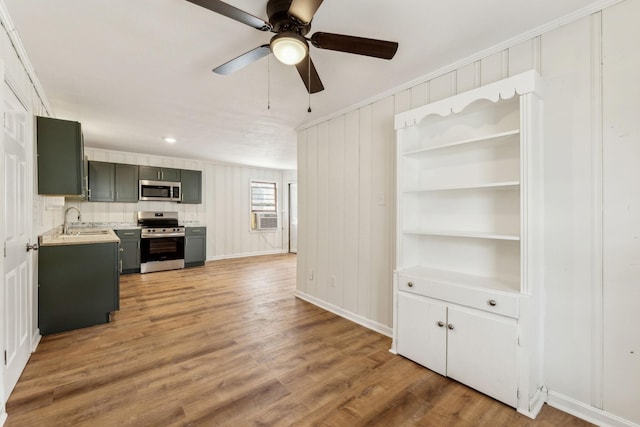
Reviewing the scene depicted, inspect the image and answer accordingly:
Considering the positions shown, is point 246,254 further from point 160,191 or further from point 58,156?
point 58,156

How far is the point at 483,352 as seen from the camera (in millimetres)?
1894

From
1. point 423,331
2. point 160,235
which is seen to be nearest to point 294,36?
point 423,331

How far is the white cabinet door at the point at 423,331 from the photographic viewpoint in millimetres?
2111

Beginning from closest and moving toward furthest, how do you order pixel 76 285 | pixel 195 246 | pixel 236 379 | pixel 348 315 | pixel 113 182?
pixel 236 379 → pixel 76 285 → pixel 348 315 → pixel 113 182 → pixel 195 246

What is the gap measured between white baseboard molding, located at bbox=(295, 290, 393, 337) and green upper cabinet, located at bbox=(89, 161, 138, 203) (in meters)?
4.03

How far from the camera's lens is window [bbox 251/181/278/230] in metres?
7.54

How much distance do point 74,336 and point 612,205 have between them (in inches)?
170

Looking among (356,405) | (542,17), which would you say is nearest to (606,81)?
(542,17)

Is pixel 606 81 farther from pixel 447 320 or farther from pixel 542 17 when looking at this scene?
pixel 447 320

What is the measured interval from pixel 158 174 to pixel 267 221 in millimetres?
2819

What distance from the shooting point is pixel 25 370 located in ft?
7.01

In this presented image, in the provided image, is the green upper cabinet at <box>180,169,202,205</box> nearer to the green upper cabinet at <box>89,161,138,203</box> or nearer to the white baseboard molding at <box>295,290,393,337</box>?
the green upper cabinet at <box>89,161,138,203</box>

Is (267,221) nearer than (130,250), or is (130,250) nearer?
(130,250)

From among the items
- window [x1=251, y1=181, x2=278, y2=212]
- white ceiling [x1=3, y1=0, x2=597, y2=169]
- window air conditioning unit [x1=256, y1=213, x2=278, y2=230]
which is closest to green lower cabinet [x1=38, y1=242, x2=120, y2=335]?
white ceiling [x1=3, y1=0, x2=597, y2=169]
